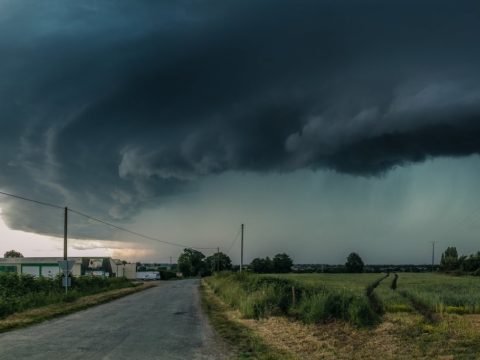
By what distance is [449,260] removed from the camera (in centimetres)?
14088

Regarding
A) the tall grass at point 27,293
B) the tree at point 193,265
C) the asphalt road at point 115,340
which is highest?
the asphalt road at point 115,340

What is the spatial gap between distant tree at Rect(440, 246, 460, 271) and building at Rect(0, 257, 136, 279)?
275 ft

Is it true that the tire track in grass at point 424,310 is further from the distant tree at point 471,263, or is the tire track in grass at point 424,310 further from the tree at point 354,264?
the tree at point 354,264

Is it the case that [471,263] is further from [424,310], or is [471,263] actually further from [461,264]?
[424,310]

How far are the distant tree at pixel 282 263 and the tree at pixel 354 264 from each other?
17.5m

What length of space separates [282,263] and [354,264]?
23.8 metres

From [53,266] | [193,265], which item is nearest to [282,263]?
[193,265]

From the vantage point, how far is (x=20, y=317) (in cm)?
2394

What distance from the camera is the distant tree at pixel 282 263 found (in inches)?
6058

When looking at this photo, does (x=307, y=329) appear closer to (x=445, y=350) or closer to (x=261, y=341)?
(x=261, y=341)

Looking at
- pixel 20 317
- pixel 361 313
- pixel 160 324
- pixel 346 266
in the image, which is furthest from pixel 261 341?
pixel 346 266

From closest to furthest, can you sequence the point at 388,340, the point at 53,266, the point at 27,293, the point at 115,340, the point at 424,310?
1. the point at 388,340
2. the point at 115,340
3. the point at 424,310
4. the point at 27,293
5. the point at 53,266

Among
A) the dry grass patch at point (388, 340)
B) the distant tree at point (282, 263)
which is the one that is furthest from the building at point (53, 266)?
the dry grass patch at point (388, 340)

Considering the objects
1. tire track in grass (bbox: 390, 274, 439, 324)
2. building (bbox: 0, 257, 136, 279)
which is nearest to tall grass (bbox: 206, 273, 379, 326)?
tire track in grass (bbox: 390, 274, 439, 324)
